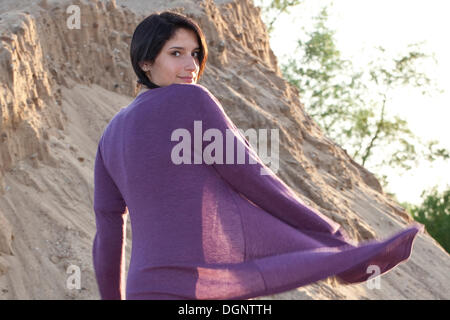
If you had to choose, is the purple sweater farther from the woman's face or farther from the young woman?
the woman's face

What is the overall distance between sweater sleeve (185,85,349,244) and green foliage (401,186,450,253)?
20.6 m

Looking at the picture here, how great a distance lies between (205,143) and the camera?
7.14ft

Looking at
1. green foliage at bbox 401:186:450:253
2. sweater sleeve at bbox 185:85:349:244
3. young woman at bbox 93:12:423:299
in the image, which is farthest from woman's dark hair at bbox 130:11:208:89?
green foliage at bbox 401:186:450:253

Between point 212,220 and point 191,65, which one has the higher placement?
point 191,65

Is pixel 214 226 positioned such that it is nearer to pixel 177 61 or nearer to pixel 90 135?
pixel 177 61

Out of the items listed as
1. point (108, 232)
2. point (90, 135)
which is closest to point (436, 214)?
point (90, 135)

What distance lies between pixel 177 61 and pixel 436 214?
21.8 meters

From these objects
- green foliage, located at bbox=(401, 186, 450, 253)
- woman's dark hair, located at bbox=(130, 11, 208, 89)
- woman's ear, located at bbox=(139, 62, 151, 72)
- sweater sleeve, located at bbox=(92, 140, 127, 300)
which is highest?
woman's dark hair, located at bbox=(130, 11, 208, 89)

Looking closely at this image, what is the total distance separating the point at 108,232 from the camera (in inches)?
98.5

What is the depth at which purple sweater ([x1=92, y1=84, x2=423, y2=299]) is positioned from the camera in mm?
2078

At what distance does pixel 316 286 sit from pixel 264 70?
24.0 ft

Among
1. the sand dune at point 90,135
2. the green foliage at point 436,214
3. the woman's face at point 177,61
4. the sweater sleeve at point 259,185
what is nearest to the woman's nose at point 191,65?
the woman's face at point 177,61
